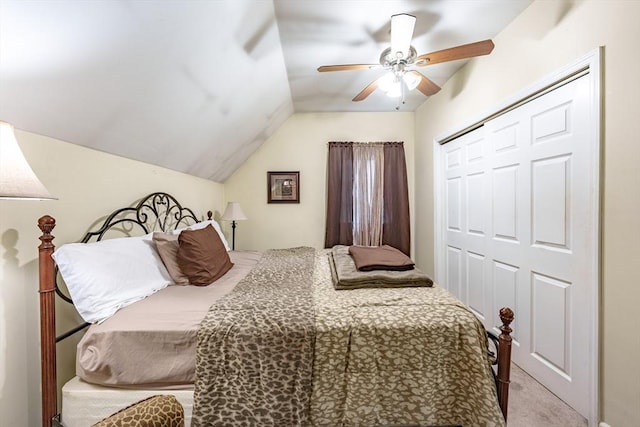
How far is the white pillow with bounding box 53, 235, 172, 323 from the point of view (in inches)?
52.7

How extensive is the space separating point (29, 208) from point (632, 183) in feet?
9.44

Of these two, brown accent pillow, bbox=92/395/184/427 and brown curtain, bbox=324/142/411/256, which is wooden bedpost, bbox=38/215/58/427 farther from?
brown curtain, bbox=324/142/411/256

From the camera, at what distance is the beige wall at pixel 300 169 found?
13.5 ft

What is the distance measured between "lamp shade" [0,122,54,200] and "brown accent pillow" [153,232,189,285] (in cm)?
94

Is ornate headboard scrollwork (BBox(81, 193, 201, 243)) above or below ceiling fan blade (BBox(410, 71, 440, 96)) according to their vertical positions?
below

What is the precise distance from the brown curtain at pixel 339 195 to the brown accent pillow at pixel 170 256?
238 centimetres

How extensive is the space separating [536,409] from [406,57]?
2.44 metres

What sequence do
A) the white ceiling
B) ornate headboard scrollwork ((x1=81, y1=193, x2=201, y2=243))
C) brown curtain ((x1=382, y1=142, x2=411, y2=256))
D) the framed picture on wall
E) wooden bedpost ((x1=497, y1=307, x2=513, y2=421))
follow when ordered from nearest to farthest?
the white ceiling < wooden bedpost ((x1=497, y1=307, x2=513, y2=421)) < ornate headboard scrollwork ((x1=81, y1=193, x2=201, y2=243)) < brown curtain ((x1=382, y1=142, x2=411, y2=256)) < the framed picture on wall

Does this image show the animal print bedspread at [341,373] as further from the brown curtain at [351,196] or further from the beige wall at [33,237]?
the brown curtain at [351,196]

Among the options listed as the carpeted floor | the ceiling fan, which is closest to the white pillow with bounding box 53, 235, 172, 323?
the ceiling fan

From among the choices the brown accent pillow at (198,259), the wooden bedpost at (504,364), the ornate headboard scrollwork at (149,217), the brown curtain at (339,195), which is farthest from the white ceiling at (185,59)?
the wooden bedpost at (504,364)

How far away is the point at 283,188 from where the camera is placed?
4.17 metres

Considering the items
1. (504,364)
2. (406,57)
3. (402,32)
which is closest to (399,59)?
(406,57)

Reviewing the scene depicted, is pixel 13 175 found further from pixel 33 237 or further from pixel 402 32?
pixel 402 32
